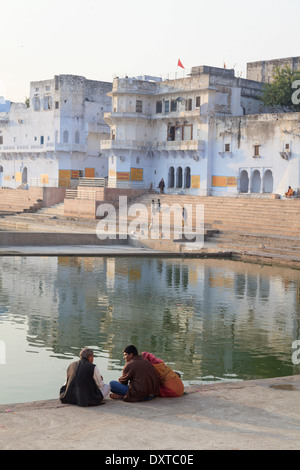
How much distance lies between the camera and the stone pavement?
5.93 meters

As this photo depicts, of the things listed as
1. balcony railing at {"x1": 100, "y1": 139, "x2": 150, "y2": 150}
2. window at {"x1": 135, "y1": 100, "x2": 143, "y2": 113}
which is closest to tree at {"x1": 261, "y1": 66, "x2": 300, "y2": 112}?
window at {"x1": 135, "y1": 100, "x2": 143, "y2": 113}

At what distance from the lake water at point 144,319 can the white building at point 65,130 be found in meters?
30.3

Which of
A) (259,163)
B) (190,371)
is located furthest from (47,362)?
(259,163)

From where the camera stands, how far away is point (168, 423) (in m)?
6.56

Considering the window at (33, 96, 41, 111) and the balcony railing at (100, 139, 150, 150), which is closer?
the balcony railing at (100, 139, 150, 150)

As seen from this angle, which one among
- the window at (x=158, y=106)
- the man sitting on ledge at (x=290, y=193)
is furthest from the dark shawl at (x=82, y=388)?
the window at (x=158, y=106)

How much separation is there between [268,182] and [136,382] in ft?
98.7

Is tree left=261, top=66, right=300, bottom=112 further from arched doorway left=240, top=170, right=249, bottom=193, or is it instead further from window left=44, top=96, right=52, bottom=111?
window left=44, top=96, right=52, bottom=111

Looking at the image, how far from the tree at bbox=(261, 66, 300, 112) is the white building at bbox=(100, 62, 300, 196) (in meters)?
1.08

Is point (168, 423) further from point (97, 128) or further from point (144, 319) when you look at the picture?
point (97, 128)

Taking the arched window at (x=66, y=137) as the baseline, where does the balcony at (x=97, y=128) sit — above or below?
above

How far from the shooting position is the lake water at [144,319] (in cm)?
971

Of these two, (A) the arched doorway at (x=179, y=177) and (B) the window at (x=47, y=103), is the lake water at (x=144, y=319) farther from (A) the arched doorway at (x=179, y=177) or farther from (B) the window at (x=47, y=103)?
(B) the window at (x=47, y=103)

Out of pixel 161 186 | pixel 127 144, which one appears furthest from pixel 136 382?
pixel 127 144
